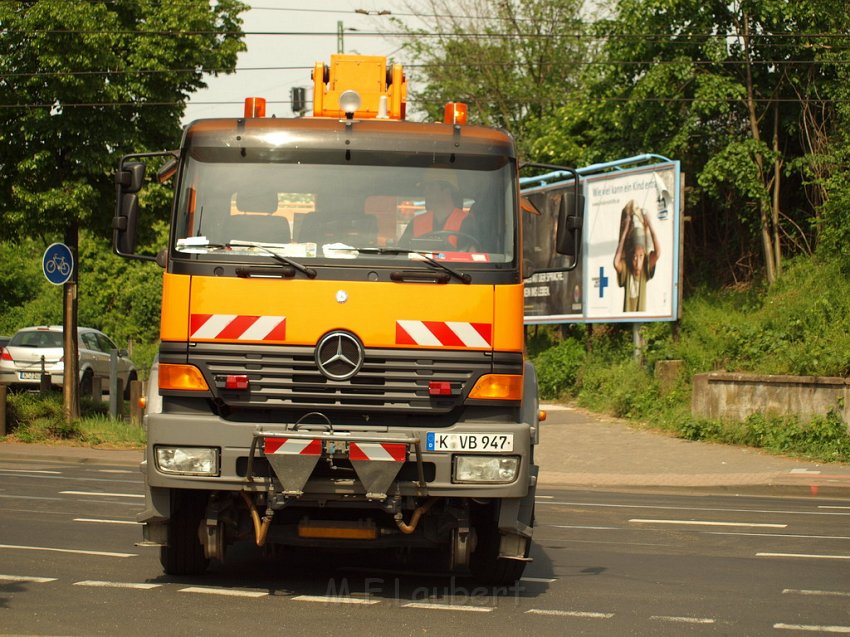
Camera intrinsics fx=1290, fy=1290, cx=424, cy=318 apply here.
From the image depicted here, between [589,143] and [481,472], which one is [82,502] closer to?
[481,472]

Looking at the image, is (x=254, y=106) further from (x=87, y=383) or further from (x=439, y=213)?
(x=87, y=383)

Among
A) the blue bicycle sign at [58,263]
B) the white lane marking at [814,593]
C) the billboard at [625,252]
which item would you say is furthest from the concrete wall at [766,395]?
the white lane marking at [814,593]

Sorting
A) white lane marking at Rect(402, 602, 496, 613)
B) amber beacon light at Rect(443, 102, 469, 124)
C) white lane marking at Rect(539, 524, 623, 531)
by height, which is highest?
amber beacon light at Rect(443, 102, 469, 124)

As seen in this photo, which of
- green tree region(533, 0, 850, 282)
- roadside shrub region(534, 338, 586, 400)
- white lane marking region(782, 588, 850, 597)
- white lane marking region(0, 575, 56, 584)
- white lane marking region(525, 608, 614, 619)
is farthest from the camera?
roadside shrub region(534, 338, 586, 400)

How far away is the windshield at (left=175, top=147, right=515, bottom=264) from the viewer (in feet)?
25.9

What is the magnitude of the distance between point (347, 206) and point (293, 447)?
1579mm

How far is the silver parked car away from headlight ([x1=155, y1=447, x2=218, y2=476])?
1822cm

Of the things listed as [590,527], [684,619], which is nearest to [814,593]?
[684,619]

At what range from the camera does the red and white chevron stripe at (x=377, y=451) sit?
7430mm

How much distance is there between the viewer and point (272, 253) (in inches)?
307

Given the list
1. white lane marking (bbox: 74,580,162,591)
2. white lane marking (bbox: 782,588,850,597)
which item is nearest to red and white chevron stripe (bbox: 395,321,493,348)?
white lane marking (bbox: 74,580,162,591)

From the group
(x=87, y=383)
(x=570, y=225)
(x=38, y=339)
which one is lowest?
(x=87, y=383)

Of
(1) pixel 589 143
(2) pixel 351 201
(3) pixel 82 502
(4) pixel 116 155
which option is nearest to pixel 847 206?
(1) pixel 589 143

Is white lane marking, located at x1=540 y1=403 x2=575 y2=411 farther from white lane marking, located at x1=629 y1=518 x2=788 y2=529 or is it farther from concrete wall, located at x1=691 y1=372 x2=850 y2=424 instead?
white lane marking, located at x1=629 y1=518 x2=788 y2=529
